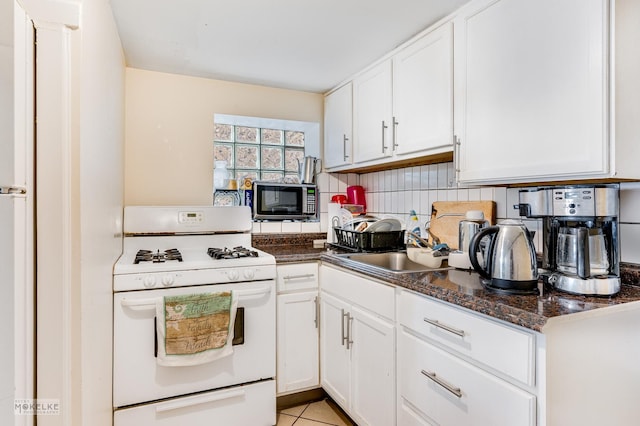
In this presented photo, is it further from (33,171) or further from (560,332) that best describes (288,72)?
(560,332)

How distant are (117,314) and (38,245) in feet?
2.59

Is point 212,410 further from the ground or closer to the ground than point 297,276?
closer to the ground

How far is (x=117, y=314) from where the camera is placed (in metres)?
1.62

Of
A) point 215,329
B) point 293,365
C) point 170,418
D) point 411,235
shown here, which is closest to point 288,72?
point 411,235

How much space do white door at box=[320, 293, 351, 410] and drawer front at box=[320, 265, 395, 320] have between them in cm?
6

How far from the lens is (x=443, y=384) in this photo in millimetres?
1230

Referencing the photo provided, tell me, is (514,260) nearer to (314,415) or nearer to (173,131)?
(314,415)

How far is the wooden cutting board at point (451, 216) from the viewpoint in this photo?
183 cm

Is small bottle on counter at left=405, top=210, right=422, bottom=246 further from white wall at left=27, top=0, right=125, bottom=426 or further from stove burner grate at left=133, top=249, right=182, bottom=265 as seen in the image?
white wall at left=27, top=0, right=125, bottom=426

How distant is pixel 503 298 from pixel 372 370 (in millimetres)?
773

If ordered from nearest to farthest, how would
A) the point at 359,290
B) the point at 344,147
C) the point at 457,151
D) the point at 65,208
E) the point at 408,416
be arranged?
the point at 65,208, the point at 408,416, the point at 457,151, the point at 359,290, the point at 344,147

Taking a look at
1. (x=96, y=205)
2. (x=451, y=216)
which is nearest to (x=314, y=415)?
(x=451, y=216)

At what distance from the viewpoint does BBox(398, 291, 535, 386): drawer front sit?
0.98 metres
